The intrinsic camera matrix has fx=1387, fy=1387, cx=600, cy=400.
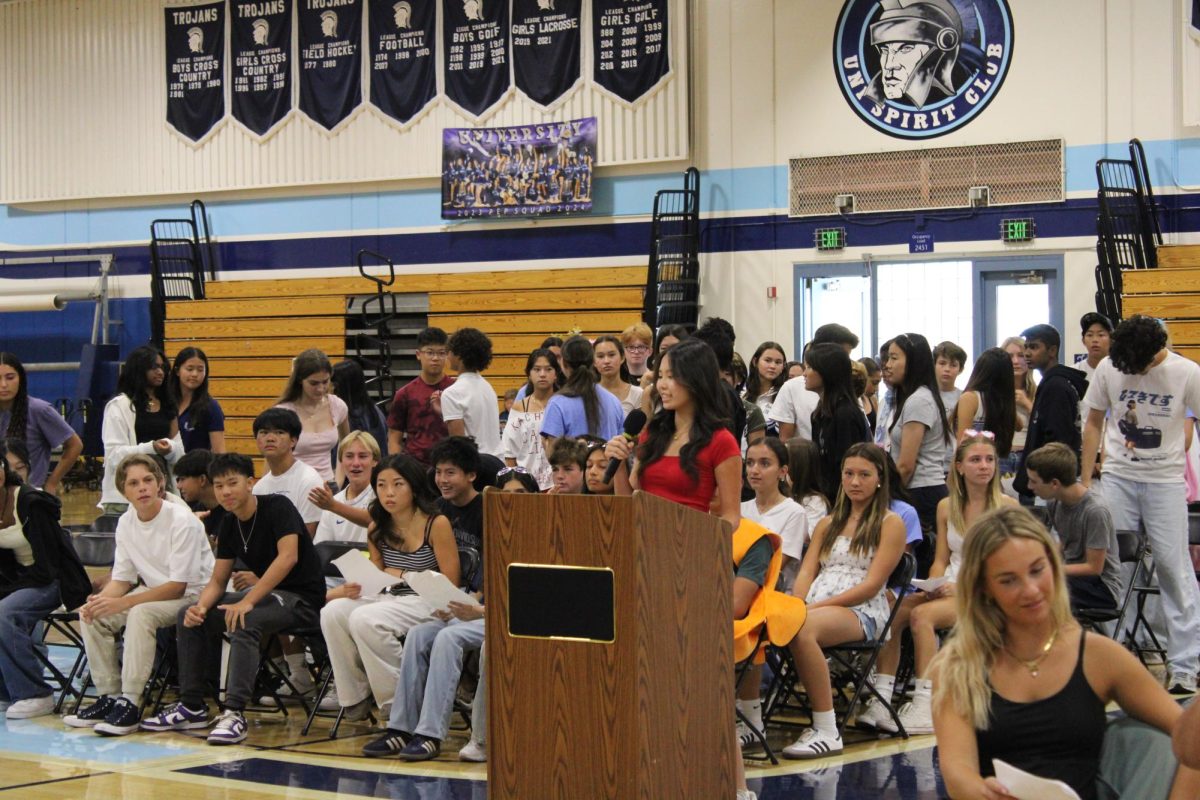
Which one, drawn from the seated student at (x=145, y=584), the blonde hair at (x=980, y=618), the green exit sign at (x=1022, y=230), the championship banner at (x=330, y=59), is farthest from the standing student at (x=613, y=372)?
the championship banner at (x=330, y=59)

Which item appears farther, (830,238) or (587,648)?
(830,238)

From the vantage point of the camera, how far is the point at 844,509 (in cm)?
533

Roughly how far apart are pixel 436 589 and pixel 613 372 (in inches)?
84.4

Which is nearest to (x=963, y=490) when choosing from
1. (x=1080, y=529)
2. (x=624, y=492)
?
(x=1080, y=529)

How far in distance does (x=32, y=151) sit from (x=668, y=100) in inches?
293

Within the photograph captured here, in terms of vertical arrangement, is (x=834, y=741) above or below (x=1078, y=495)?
below

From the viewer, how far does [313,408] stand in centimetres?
716

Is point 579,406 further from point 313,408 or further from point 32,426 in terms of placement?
point 32,426

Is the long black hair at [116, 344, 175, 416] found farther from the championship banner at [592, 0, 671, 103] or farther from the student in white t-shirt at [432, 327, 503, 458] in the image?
the championship banner at [592, 0, 671, 103]

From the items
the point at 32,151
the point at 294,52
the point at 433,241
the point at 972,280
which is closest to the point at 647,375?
the point at 972,280

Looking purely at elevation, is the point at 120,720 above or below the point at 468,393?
below

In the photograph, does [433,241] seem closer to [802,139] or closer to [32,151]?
[802,139]

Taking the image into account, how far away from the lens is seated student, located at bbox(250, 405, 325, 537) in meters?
6.22

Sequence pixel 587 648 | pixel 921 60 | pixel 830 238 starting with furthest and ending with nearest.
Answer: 1. pixel 830 238
2. pixel 921 60
3. pixel 587 648
